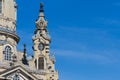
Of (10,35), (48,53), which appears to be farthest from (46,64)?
(10,35)

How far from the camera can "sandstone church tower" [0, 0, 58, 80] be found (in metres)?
79.2

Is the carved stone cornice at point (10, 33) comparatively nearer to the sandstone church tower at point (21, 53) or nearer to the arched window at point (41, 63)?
the sandstone church tower at point (21, 53)

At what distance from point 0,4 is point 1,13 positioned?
1.75 m

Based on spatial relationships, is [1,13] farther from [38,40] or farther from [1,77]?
[1,77]

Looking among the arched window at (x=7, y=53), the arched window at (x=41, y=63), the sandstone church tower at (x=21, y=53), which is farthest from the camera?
the arched window at (x=41, y=63)

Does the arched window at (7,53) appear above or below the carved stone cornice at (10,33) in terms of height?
below

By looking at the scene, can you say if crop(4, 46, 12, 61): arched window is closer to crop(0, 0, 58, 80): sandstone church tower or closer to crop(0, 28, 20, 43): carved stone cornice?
crop(0, 0, 58, 80): sandstone church tower

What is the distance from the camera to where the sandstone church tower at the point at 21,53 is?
260 feet

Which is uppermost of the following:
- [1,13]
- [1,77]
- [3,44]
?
[1,13]

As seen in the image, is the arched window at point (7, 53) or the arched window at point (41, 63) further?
the arched window at point (41, 63)

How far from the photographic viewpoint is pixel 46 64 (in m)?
85.6

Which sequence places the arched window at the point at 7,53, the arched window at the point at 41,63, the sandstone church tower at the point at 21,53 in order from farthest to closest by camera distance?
the arched window at the point at 41,63, the arched window at the point at 7,53, the sandstone church tower at the point at 21,53

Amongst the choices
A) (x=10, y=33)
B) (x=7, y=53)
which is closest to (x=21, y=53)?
(x=7, y=53)

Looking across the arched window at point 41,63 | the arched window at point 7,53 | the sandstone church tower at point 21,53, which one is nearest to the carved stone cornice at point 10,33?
the sandstone church tower at point 21,53
